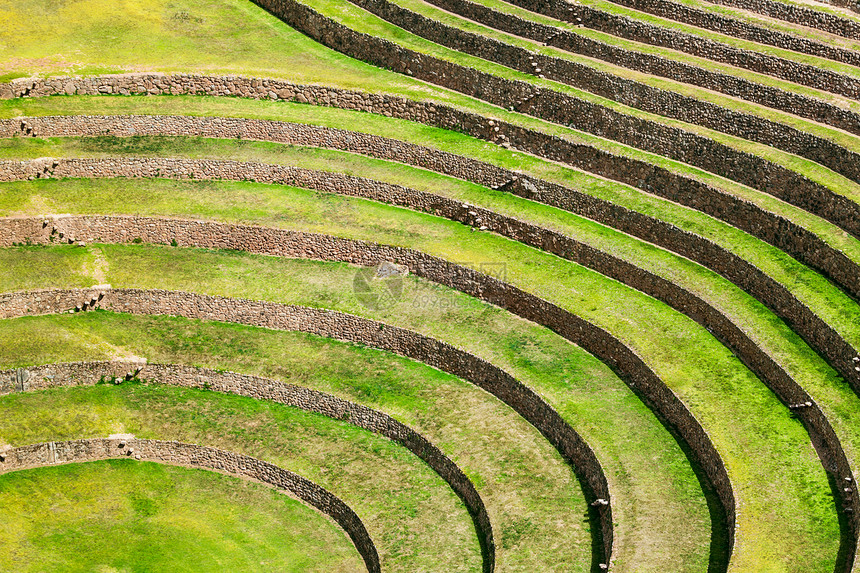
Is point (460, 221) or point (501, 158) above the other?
point (501, 158)

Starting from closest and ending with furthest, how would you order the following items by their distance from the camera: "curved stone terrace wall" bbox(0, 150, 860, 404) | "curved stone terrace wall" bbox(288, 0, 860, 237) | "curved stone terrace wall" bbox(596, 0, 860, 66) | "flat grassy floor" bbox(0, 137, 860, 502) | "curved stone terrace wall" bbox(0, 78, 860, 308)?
"curved stone terrace wall" bbox(0, 150, 860, 404) < "flat grassy floor" bbox(0, 137, 860, 502) < "curved stone terrace wall" bbox(0, 78, 860, 308) < "curved stone terrace wall" bbox(288, 0, 860, 237) < "curved stone terrace wall" bbox(596, 0, 860, 66)

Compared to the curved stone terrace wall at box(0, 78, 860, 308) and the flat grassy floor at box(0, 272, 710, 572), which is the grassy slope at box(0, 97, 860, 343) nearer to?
the curved stone terrace wall at box(0, 78, 860, 308)

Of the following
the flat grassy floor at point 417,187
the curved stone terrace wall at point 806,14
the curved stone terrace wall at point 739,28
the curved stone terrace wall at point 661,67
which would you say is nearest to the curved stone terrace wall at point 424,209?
the flat grassy floor at point 417,187

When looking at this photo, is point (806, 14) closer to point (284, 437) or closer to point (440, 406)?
point (440, 406)

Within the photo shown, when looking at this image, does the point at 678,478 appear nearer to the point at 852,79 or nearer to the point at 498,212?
the point at 498,212

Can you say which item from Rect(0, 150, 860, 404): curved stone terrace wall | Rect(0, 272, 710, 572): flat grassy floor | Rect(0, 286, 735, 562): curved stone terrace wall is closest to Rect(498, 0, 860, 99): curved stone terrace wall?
Rect(0, 150, 860, 404): curved stone terrace wall

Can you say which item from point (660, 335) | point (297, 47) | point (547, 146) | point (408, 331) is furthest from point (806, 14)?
point (297, 47)

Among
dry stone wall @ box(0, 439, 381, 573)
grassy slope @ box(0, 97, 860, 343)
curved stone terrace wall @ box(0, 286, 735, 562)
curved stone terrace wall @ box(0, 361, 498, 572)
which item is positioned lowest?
dry stone wall @ box(0, 439, 381, 573)

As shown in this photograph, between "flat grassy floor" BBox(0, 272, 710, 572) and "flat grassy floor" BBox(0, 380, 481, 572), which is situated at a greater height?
"flat grassy floor" BBox(0, 272, 710, 572)
